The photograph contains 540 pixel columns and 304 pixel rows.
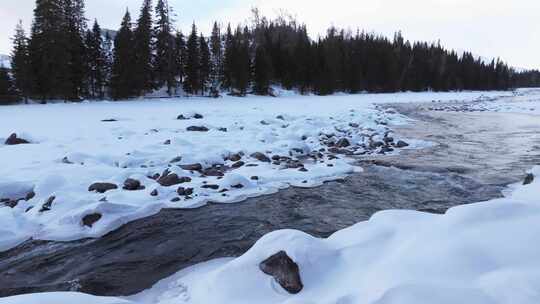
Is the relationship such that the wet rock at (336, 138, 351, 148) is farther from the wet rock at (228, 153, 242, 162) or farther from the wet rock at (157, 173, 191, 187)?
the wet rock at (157, 173, 191, 187)

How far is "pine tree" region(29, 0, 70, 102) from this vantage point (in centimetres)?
2905

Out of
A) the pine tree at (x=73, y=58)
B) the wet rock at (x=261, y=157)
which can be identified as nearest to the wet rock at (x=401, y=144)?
the wet rock at (x=261, y=157)

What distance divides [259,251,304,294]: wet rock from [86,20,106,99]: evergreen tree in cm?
3501

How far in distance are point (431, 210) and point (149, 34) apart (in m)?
37.8

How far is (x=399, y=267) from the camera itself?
2742mm

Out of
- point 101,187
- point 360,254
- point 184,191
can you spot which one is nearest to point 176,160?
point 184,191

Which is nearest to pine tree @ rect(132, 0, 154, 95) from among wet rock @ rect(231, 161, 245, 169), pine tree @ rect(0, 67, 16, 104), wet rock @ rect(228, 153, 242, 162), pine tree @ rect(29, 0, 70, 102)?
pine tree @ rect(29, 0, 70, 102)

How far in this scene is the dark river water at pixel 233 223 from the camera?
12.4 feet

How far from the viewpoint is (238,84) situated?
42.8 m

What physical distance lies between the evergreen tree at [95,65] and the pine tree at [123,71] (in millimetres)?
1881

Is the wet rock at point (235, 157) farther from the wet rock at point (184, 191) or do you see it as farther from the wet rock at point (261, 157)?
the wet rock at point (184, 191)

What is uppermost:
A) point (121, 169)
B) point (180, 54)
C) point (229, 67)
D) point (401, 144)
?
point (180, 54)

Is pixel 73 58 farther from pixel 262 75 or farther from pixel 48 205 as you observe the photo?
pixel 48 205

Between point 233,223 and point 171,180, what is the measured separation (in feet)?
5.99
